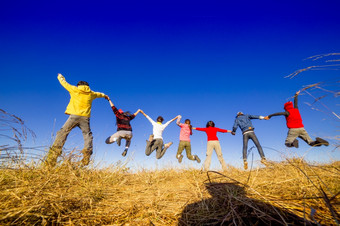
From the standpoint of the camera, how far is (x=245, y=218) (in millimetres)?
1439

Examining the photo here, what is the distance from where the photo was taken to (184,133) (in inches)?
346

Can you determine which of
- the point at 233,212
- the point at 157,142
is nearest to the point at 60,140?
the point at 233,212

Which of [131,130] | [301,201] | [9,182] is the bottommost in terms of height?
[301,201]

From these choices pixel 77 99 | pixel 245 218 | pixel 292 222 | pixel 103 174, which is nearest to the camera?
pixel 292 222

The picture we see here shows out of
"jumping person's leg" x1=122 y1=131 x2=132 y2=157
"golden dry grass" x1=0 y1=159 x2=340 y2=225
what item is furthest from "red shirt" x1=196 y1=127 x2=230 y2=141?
"golden dry grass" x1=0 y1=159 x2=340 y2=225

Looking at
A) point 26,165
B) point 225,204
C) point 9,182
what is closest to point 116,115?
point 26,165

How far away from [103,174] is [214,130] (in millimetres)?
5716

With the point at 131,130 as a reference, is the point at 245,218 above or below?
below

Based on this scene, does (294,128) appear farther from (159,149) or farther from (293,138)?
(159,149)

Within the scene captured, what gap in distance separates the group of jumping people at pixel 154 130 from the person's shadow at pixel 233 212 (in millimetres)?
2159

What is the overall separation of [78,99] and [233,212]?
4990mm

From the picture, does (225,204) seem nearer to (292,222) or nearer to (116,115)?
(292,222)

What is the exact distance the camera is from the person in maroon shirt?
720 centimetres

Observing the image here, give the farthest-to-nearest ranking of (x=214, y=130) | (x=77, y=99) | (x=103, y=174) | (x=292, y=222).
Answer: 1. (x=214, y=130)
2. (x=77, y=99)
3. (x=103, y=174)
4. (x=292, y=222)
